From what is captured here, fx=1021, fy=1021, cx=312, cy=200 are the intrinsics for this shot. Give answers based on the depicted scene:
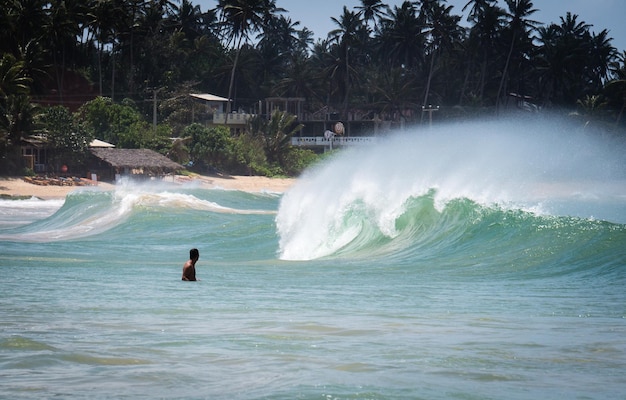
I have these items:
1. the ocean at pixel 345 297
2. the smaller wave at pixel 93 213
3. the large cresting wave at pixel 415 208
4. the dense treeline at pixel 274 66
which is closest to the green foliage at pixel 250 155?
the dense treeline at pixel 274 66

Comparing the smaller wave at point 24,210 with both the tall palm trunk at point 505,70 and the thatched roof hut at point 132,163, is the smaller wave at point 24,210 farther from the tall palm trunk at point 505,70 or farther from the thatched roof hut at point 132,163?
the tall palm trunk at point 505,70

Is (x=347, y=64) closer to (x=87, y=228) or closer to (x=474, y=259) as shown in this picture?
(x=87, y=228)

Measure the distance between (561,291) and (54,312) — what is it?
7.54 metres

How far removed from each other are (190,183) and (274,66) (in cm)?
3898

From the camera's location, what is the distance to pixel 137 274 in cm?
1950

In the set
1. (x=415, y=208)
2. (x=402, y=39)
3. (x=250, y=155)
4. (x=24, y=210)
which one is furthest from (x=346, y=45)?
(x=415, y=208)

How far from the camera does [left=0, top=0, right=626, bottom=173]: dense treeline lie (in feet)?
253

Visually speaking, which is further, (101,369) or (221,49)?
(221,49)

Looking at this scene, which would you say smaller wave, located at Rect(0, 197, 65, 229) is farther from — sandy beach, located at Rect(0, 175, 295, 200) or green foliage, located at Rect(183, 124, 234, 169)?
green foliage, located at Rect(183, 124, 234, 169)

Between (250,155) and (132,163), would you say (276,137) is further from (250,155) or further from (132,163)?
(132,163)

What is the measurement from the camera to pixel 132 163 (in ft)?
225

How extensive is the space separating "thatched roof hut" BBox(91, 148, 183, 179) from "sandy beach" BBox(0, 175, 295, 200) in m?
0.90

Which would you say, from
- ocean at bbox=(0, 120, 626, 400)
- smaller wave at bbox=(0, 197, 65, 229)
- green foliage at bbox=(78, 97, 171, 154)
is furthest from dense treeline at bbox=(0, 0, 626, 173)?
ocean at bbox=(0, 120, 626, 400)

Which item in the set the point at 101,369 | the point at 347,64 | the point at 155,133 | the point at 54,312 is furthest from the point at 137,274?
the point at 347,64
